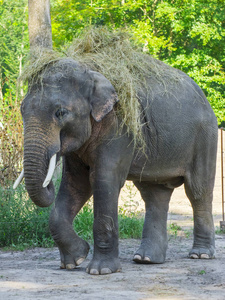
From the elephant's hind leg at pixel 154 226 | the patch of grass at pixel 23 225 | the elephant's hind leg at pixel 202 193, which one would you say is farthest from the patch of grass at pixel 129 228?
the elephant's hind leg at pixel 202 193

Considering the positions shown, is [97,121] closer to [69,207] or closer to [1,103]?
[69,207]

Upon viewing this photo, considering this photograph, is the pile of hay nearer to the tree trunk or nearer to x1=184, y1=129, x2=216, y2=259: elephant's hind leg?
x1=184, y1=129, x2=216, y2=259: elephant's hind leg

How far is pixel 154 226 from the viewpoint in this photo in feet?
22.9

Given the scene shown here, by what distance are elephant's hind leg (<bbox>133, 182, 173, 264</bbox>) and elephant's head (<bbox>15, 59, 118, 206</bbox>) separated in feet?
5.21

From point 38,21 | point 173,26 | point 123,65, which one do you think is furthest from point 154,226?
point 173,26

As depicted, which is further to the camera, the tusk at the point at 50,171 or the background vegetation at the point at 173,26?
the background vegetation at the point at 173,26

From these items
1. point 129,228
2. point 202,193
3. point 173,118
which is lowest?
point 129,228

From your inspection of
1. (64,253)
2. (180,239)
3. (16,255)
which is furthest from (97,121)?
(180,239)

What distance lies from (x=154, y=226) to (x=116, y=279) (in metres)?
1.63

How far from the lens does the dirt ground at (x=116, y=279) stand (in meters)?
4.74

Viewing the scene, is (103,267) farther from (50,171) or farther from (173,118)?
(173,118)

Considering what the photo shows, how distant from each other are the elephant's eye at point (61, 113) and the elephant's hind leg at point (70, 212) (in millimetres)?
928

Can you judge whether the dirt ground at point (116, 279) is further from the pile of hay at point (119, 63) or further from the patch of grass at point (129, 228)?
the pile of hay at point (119, 63)

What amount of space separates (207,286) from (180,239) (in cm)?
369
